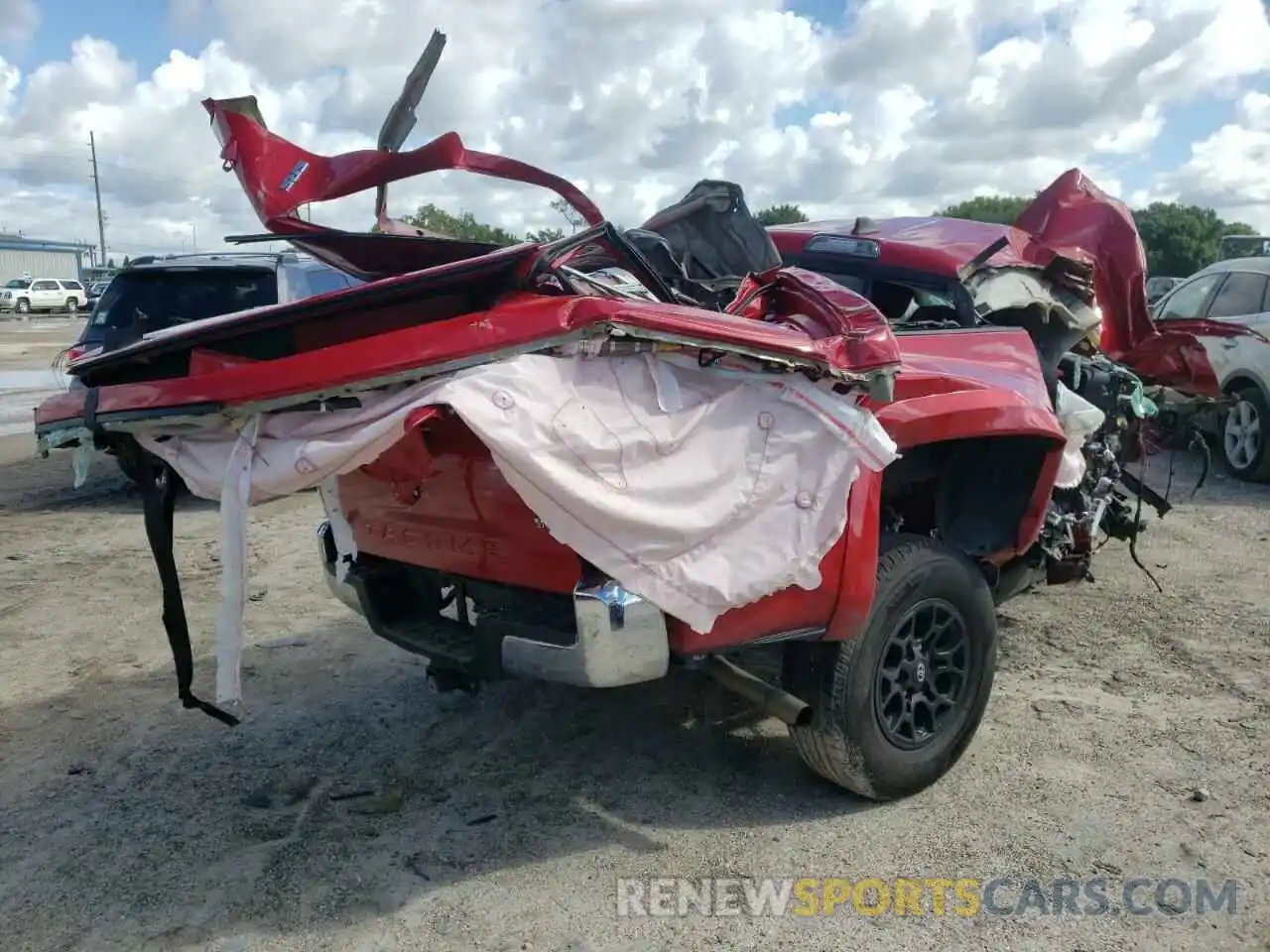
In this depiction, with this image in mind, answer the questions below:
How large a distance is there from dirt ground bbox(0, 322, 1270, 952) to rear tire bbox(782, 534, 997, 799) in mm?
174

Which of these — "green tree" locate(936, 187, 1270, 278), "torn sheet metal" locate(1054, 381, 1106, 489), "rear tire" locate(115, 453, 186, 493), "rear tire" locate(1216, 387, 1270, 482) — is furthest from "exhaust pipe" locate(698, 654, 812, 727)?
"green tree" locate(936, 187, 1270, 278)

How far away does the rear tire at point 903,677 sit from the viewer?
331 cm

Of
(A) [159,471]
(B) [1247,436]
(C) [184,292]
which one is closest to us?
(A) [159,471]

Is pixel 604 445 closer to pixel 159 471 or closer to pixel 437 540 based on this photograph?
pixel 437 540

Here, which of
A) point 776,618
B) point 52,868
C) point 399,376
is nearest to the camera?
point 399,376

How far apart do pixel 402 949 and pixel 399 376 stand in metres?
1.50

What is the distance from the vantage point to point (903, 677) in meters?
3.54

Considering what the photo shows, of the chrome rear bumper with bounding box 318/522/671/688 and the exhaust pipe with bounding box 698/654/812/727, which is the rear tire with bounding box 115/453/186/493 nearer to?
the chrome rear bumper with bounding box 318/522/671/688

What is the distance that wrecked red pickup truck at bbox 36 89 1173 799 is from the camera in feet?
8.73

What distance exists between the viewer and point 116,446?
9.58 ft

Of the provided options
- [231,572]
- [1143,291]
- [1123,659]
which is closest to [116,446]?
[231,572]

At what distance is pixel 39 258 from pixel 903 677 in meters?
88.8

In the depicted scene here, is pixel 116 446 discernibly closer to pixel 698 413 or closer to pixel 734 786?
pixel 698 413

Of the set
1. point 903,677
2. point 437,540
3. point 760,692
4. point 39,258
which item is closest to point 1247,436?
point 903,677
